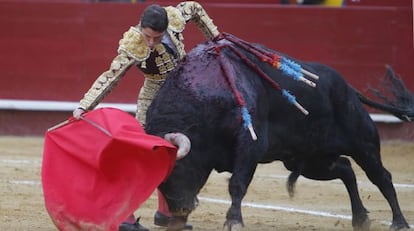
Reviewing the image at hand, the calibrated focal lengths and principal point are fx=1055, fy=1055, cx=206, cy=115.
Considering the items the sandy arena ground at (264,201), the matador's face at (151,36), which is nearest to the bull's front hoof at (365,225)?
the sandy arena ground at (264,201)

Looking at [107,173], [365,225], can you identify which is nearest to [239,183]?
[107,173]

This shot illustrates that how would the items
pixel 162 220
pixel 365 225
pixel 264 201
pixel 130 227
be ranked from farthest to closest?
pixel 264 201 → pixel 365 225 → pixel 162 220 → pixel 130 227

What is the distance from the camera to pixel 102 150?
441 cm

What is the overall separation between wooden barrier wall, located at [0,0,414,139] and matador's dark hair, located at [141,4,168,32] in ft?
14.1

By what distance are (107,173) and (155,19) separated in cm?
69

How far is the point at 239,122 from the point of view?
4.64 meters

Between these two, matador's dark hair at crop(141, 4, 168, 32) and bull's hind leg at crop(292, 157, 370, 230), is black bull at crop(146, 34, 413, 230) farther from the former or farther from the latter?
matador's dark hair at crop(141, 4, 168, 32)

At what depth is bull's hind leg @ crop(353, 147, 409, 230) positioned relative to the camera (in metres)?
5.43

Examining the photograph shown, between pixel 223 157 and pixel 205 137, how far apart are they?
0.15 m

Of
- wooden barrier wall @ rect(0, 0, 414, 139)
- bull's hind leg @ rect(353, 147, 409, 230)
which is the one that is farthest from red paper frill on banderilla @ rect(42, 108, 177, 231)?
wooden barrier wall @ rect(0, 0, 414, 139)

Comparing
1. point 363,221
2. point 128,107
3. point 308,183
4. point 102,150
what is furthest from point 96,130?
point 128,107

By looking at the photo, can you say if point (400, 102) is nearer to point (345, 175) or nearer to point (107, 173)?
point (345, 175)

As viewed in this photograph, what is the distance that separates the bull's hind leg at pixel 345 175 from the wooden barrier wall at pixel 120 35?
3236 mm

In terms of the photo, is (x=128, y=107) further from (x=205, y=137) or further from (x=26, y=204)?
(x=205, y=137)
